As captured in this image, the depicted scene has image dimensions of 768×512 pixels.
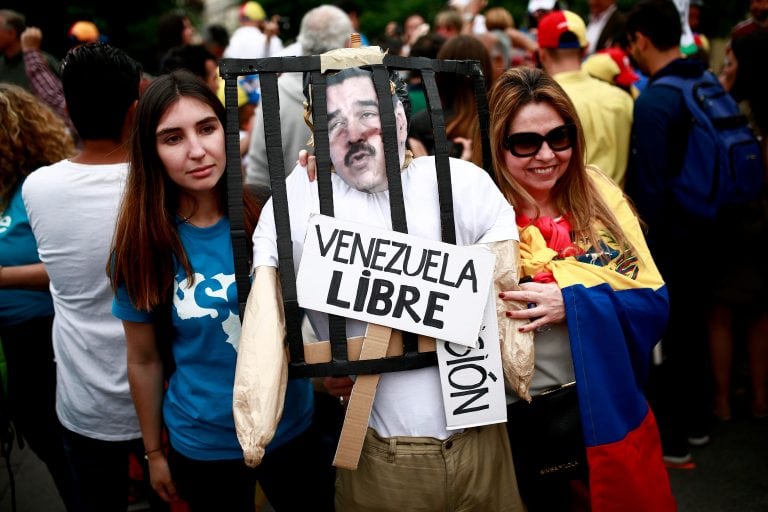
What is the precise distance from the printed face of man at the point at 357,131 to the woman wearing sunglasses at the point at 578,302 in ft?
1.64

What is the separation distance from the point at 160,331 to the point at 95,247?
1.33ft

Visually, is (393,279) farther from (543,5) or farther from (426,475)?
(543,5)

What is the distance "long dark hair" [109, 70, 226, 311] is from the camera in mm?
1997

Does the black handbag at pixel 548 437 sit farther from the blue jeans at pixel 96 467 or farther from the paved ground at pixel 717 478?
the paved ground at pixel 717 478

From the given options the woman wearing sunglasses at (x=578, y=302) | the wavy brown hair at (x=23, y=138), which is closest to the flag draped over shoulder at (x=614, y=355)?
the woman wearing sunglasses at (x=578, y=302)

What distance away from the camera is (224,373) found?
209cm

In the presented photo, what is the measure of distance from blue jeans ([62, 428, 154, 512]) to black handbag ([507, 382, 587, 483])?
1284 millimetres

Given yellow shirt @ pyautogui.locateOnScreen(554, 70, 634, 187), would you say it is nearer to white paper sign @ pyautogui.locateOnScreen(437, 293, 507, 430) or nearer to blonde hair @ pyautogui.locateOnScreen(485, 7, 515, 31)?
white paper sign @ pyautogui.locateOnScreen(437, 293, 507, 430)

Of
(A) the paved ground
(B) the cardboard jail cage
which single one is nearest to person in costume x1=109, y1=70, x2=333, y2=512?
(B) the cardboard jail cage

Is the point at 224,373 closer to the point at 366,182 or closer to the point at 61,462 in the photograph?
the point at 366,182

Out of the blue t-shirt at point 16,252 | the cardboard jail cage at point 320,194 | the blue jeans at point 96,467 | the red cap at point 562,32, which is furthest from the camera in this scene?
the red cap at point 562,32

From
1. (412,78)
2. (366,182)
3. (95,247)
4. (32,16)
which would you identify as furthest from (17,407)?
(32,16)

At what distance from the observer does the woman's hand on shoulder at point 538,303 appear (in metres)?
1.88

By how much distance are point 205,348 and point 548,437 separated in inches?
40.8
